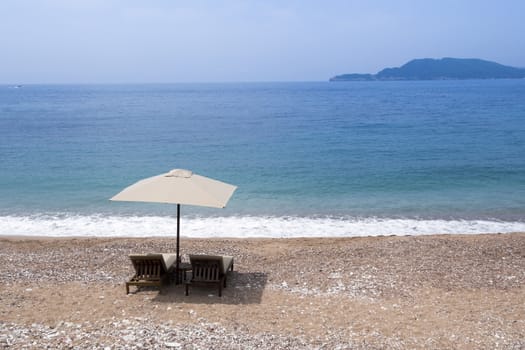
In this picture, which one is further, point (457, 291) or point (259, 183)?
point (259, 183)

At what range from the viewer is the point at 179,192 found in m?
9.48

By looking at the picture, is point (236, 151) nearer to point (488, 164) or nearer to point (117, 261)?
point (488, 164)

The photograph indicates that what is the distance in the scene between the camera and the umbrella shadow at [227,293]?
9.59 meters

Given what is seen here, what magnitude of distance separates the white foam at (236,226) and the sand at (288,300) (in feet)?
11.1

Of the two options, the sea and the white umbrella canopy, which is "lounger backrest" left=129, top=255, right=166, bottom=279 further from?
the sea

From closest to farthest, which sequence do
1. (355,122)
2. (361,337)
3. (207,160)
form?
(361,337) < (207,160) < (355,122)

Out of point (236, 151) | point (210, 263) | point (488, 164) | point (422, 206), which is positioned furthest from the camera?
point (236, 151)

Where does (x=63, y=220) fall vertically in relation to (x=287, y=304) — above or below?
below

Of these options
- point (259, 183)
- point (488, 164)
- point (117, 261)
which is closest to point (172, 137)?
point (259, 183)

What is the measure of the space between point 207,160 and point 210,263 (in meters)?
23.4

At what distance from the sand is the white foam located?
133 inches

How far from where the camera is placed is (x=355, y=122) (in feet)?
188

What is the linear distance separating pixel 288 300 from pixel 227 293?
127 cm

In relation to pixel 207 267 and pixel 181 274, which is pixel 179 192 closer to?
pixel 207 267
